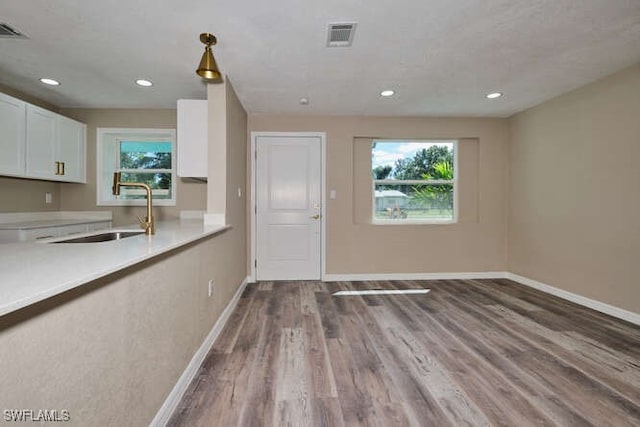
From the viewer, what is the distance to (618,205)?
9.29 ft

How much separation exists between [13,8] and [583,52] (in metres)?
4.12

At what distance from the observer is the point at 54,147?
345cm

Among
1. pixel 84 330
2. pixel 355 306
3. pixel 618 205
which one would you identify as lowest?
pixel 355 306

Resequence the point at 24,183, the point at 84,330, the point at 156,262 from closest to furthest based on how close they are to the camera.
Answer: the point at 84,330 → the point at 156,262 → the point at 24,183

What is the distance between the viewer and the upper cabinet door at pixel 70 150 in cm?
350

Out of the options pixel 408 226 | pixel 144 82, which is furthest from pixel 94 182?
pixel 408 226

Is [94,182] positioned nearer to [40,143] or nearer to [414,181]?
[40,143]

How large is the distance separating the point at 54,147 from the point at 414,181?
4564 millimetres

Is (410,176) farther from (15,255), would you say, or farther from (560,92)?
(15,255)

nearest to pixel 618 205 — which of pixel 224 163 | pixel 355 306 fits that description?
pixel 355 306

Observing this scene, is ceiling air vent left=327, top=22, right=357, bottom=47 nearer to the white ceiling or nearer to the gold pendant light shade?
the white ceiling

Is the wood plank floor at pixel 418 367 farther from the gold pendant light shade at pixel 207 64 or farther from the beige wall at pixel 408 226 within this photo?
the gold pendant light shade at pixel 207 64

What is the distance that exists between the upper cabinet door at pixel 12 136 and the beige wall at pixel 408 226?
7.75 ft

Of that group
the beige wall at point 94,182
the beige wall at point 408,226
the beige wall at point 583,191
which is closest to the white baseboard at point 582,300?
the beige wall at point 583,191
